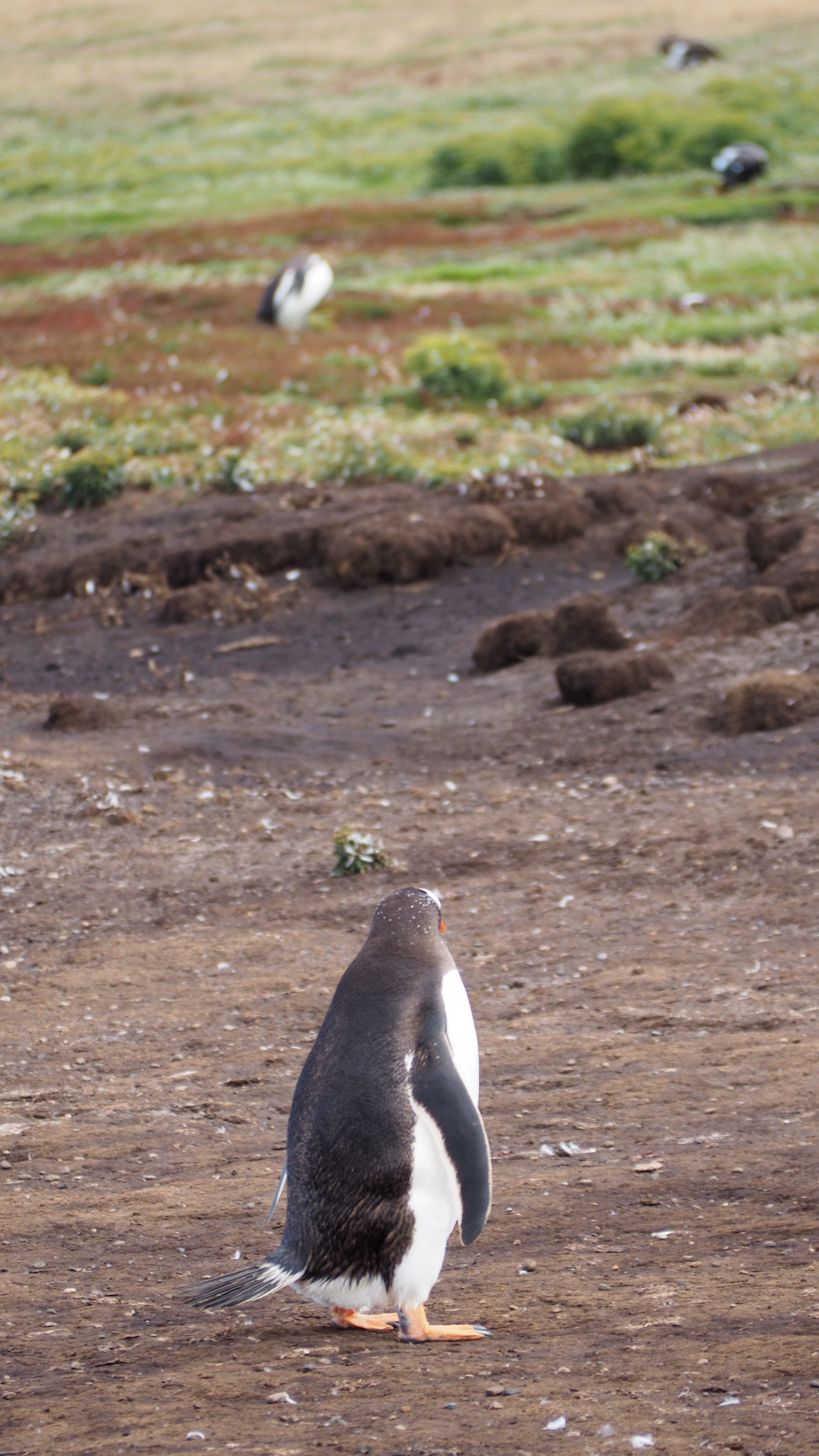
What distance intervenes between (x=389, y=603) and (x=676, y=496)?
324 centimetres

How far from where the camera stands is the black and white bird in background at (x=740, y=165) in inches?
1423

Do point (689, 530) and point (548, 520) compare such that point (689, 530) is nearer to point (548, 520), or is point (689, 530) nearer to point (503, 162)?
point (548, 520)

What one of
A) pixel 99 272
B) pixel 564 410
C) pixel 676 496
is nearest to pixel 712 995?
pixel 676 496

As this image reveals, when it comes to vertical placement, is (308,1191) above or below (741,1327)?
above

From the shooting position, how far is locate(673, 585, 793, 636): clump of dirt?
10.9 metres

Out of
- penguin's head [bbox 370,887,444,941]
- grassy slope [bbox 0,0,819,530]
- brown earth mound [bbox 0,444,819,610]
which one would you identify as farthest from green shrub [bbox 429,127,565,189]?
penguin's head [bbox 370,887,444,941]

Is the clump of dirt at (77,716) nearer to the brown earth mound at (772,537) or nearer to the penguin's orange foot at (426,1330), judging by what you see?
the brown earth mound at (772,537)

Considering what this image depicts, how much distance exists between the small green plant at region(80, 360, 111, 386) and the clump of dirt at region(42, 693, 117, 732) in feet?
37.8

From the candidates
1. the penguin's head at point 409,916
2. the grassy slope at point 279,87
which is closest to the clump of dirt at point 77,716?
the penguin's head at point 409,916

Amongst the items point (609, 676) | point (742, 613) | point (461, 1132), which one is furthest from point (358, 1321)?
point (742, 613)

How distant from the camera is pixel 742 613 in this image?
10.9 metres

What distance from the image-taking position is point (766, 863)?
24.1ft

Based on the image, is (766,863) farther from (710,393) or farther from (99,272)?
(99,272)

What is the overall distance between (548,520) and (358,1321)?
36.2 feet
